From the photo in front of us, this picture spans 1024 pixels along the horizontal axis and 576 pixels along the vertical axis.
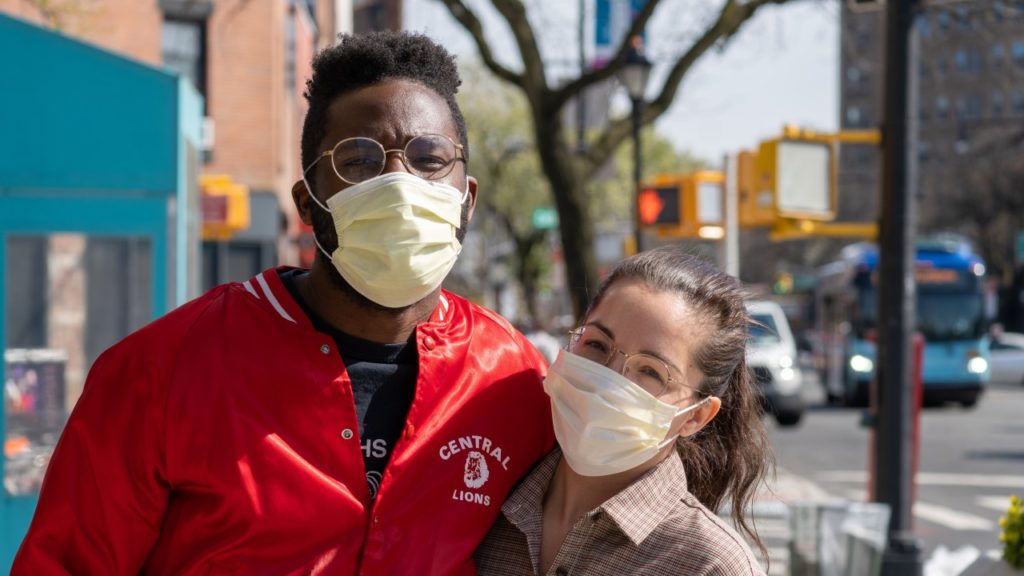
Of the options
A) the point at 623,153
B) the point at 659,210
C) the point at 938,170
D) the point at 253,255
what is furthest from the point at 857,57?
the point at 938,170

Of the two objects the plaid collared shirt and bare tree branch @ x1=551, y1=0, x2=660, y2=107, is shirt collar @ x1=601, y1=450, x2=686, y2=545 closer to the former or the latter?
the plaid collared shirt

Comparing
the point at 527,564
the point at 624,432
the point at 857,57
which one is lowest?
the point at 527,564

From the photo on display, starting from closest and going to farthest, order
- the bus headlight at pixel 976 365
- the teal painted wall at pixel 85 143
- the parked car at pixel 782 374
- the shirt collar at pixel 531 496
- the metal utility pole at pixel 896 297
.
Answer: the shirt collar at pixel 531 496 < the teal painted wall at pixel 85 143 < the metal utility pole at pixel 896 297 < the parked car at pixel 782 374 < the bus headlight at pixel 976 365

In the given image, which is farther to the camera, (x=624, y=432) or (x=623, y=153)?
(x=623, y=153)

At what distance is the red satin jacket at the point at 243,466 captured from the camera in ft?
7.60

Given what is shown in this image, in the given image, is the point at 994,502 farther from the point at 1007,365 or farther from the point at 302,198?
the point at 1007,365

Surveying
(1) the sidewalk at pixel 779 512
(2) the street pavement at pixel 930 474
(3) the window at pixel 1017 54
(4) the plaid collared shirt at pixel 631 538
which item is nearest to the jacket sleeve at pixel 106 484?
(4) the plaid collared shirt at pixel 631 538

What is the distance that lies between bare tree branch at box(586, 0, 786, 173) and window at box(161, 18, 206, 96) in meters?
9.81

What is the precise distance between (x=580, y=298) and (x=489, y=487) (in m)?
9.91

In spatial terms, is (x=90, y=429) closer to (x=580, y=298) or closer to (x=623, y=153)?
(x=580, y=298)

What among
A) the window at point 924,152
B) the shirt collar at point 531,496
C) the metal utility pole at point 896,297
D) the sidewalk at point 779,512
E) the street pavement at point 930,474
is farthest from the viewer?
the window at point 924,152

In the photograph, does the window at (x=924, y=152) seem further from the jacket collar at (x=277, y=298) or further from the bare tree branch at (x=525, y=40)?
the jacket collar at (x=277, y=298)

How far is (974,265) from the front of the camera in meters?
26.8

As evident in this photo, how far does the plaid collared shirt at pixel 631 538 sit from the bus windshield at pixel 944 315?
24932mm
